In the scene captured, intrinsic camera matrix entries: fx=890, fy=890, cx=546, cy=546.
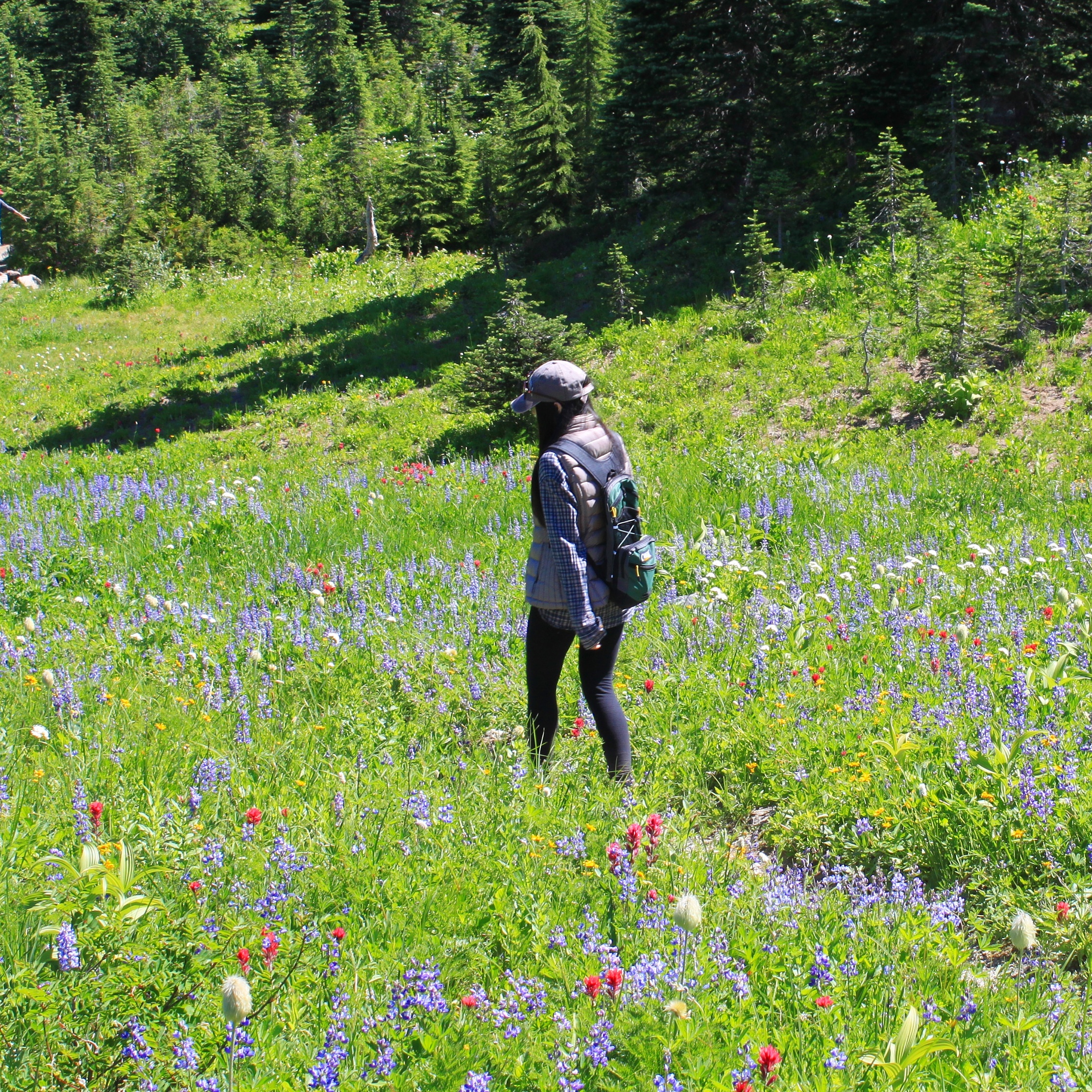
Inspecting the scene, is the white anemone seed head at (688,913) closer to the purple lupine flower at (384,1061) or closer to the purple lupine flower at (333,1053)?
the purple lupine flower at (384,1061)

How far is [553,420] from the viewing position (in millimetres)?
4066

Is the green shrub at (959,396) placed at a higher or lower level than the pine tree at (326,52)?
lower

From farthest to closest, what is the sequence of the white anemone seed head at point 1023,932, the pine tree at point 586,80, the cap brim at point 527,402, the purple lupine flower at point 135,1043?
the pine tree at point 586,80 < the cap brim at point 527,402 < the white anemone seed head at point 1023,932 < the purple lupine flower at point 135,1043

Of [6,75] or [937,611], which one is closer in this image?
[937,611]

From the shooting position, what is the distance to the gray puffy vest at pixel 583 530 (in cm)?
397

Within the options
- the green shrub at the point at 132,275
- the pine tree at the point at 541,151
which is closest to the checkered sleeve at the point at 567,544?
the pine tree at the point at 541,151

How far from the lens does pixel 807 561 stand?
6484mm

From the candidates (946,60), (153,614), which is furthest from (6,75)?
(153,614)

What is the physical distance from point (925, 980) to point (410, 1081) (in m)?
1.61

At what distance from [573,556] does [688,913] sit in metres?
1.85

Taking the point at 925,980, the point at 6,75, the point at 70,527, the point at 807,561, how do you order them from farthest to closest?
the point at 6,75 < the point at 70,527 < the point at 807,561 < the point at 925,980

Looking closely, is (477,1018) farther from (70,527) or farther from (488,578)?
(70,527)

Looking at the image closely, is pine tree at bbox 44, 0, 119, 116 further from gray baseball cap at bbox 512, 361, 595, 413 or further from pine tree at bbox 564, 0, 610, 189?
gray baseball cap at bbox 512, 361, 595, 413

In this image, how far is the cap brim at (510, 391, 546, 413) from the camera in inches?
159
